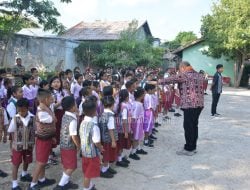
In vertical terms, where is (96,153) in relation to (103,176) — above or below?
above

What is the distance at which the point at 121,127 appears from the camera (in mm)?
5691

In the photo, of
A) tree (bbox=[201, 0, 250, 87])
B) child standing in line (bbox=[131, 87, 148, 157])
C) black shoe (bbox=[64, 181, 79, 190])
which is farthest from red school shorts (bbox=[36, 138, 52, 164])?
tree (bbox=[201, 0, 250, 87])

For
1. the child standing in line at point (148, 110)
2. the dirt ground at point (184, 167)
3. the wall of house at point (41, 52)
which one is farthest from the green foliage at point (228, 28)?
the child standing in line at point (148, 110)

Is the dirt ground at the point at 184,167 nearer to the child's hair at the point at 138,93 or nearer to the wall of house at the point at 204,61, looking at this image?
the child's hair at the point at 138,93

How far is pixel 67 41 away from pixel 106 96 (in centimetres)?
1714

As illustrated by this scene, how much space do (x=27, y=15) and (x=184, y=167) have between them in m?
12.0

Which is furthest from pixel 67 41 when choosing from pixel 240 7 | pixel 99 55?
pixel 240 7

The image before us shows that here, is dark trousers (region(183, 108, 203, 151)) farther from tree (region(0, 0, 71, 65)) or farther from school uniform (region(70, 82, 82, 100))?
tree (region(0, 0, 71, 65))

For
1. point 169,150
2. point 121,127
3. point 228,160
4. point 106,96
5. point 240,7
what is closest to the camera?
point 106,96

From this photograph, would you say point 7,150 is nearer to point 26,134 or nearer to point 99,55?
point 26,134

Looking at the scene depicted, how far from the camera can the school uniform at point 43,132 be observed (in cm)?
454

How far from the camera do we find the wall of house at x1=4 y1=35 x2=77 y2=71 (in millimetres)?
17469

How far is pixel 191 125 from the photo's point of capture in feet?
22.2

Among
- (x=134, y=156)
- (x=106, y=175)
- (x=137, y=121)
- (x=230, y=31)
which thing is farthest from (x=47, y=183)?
(x=230, y=31)
